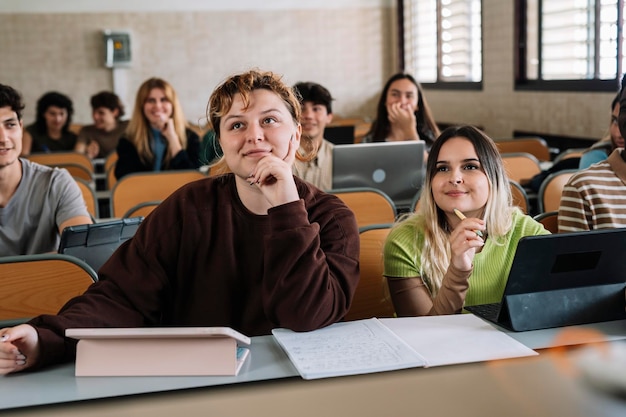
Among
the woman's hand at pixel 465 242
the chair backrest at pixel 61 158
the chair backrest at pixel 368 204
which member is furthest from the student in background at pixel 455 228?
the chair backrest at pixel 61 158

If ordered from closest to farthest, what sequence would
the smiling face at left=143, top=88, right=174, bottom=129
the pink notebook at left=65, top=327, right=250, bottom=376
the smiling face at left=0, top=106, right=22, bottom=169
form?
1. the pink notebook at left=65, top=327, right=250, bottom=376
2. the smiling face at left=0, top=106, right=22, bottom=169
3. the smiling face at left=143, top=88, right=174, bottom=129

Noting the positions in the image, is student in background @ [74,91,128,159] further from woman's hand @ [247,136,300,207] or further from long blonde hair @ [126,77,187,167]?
woman's hand @ [247,136,300,207]

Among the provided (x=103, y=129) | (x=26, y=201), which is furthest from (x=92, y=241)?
(x=103, y=129)

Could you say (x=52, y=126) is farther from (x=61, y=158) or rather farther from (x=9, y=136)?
(x=9, y=136)

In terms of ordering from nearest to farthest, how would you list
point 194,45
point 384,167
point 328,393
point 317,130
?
point 328,393 < point 384,167 < point 317,130 < point 194,45

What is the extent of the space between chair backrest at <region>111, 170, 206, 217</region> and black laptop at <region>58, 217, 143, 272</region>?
5.14 ft

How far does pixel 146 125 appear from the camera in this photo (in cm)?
504

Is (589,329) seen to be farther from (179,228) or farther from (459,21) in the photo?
(459,21)

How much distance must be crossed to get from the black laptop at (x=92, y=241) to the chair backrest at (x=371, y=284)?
74 cm

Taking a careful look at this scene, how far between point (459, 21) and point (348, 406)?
7.22m

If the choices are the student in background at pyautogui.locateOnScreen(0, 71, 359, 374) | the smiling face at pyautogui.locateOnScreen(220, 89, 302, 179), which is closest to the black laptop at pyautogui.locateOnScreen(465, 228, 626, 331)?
the student in background at pyautogui.locateOnScreen(0, 71, 359, 374)

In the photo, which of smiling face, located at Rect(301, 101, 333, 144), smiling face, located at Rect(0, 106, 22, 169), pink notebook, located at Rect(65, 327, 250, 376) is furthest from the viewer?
smiling face, located at Rect(301, 101, 333, 144)

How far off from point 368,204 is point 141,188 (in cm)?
123

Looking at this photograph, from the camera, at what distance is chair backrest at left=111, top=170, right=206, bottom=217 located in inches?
155
